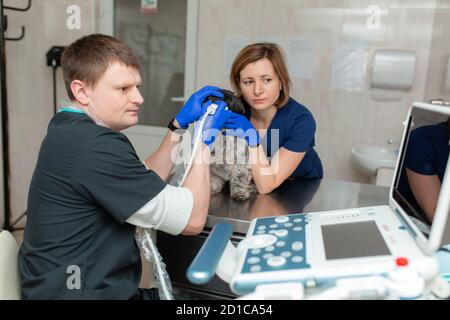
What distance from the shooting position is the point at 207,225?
113 centimetres

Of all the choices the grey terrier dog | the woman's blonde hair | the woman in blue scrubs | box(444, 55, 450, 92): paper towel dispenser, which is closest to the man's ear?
the grey terrier dog

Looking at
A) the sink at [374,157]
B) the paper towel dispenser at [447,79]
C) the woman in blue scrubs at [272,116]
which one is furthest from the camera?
the sink at [374,157]

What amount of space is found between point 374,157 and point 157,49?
1685 millimetres

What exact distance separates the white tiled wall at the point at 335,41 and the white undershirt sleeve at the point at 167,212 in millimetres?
1940

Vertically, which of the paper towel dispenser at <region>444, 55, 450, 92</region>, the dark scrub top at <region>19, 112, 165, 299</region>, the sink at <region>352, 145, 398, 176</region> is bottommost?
Result: the sink at <region>352, 145, 398, 176</region>

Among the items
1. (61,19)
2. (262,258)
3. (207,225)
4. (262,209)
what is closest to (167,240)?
(207,225)

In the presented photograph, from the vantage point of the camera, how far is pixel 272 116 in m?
1.59

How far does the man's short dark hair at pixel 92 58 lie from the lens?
97 cm

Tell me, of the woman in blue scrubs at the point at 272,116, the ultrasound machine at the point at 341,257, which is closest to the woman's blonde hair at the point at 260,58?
the woman in blue scrubs at the point at 272,116

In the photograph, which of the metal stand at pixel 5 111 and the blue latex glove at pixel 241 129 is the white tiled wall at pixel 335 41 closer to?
the metal stand at pixel 5 111

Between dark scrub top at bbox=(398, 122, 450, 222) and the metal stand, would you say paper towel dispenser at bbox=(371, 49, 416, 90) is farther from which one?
the metal stand

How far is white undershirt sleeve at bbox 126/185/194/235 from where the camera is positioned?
0.91m

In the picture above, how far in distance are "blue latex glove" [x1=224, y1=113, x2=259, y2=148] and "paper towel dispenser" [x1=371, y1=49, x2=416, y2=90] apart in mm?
1520

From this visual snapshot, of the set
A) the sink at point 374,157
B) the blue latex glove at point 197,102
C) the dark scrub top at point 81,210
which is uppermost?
the blue latex glove at point 197,102
